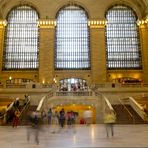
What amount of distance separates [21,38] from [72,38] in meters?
6.80

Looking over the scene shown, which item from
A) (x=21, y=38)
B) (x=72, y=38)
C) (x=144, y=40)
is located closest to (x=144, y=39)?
(x=144, y=40)

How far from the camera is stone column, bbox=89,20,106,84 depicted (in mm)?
36531

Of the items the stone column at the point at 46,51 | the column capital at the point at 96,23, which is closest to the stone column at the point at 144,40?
the column capital at the point at 96,23

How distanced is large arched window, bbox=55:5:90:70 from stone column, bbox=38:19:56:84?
1262 millimetres

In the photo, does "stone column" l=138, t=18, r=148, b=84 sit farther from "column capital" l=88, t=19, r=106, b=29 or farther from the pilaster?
"column capital" l=88, t=19, r=106, b=29

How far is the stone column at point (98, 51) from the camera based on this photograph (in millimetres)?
36531

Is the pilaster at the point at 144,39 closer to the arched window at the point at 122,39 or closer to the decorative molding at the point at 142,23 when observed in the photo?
the decorative molding at the point at 142,23

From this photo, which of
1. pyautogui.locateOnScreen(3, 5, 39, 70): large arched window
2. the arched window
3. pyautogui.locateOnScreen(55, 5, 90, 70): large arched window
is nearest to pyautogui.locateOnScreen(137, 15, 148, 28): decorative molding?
the arched window

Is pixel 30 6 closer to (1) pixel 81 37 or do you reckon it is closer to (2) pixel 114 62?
(1) pixel 81 37

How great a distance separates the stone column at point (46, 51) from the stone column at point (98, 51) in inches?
199

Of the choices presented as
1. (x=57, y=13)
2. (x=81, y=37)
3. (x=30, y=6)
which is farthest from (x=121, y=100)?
(x=30, y=6)

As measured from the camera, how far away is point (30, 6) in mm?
39062

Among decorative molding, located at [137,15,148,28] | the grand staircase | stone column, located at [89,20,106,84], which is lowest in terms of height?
the grand staircase

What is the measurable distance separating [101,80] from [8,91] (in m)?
12.4
